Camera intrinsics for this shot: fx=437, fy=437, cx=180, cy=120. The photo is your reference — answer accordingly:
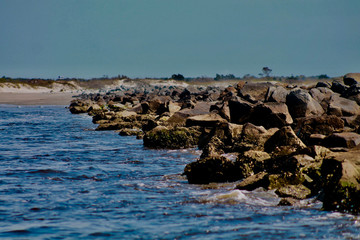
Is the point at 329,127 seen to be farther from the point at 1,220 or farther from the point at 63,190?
the point at 1,220

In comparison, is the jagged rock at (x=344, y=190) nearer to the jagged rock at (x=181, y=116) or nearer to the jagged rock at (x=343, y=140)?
the jagged rock at (x=343, y=140)

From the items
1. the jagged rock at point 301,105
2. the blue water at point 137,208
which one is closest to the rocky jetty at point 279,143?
the jagged rock at point 301,105

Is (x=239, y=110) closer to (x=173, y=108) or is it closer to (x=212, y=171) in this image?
(x=212, y=171)

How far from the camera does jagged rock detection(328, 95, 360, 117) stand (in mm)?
14938

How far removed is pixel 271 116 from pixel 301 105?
1.91 metres

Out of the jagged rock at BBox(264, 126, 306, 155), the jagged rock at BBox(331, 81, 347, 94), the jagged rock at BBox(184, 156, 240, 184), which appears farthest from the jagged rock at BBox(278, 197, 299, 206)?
the jagged rock at BBox(331, 81, 347, 94)

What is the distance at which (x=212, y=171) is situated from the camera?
8.75 metres

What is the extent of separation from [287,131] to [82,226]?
5623 mm

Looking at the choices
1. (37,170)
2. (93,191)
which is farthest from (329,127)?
(37,170)

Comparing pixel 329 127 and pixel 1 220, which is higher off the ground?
pixel 329 127

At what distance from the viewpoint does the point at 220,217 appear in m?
6.30

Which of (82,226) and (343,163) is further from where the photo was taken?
(343,163)

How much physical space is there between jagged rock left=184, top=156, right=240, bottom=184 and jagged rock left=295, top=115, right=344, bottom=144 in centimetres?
355

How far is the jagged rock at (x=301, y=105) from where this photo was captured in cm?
1474
